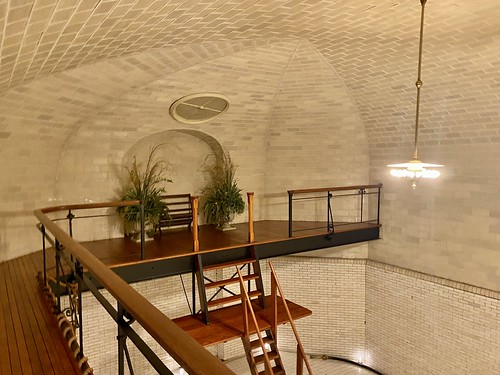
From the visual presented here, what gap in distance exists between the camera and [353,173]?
785cm

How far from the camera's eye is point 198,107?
6.57 metres

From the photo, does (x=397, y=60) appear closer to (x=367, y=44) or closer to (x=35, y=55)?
(x=367, y=44)

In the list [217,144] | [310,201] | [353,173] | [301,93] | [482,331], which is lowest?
[482,331]

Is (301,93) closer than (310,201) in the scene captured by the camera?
Yes

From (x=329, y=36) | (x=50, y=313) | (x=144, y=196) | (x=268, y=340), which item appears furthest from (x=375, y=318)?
(x=50, y=313)

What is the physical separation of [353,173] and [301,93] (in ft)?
6.93

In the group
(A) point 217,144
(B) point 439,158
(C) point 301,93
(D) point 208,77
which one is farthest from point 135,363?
(B) point 439,158

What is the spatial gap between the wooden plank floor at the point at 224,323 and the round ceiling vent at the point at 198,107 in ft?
11.0

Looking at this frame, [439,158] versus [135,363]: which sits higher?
[439,158]

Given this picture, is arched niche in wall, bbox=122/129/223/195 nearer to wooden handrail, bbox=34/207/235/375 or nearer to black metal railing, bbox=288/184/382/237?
black metal railing, bbox=288/184/382/237

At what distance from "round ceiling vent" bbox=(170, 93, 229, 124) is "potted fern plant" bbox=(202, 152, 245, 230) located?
3.91ft

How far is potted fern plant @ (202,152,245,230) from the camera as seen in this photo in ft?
24.6

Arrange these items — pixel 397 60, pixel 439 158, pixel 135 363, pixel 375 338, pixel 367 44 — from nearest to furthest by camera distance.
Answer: pixel 367 44 < pixel 397 60 < pixel 439 158 < pixel 135 363 < pixel 375 338

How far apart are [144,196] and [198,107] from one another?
1.78 meters
